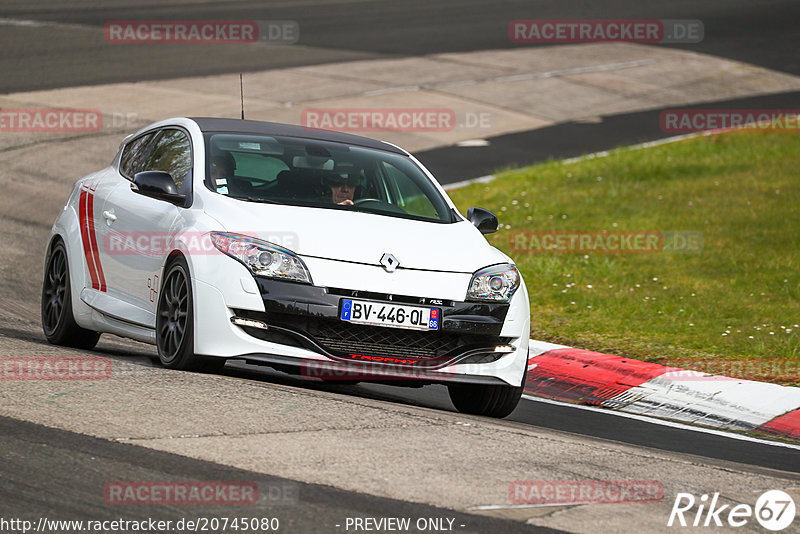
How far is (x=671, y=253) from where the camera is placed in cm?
1398

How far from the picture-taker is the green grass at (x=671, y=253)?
11039mm

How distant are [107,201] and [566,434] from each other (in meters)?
3.52

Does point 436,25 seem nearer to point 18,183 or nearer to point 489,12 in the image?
point 489,12

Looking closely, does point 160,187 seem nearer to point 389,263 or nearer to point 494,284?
point 389,263

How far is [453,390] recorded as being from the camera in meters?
8.23

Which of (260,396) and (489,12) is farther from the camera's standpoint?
(489,12)

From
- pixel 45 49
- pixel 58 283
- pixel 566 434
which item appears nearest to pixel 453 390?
pixel 566 434

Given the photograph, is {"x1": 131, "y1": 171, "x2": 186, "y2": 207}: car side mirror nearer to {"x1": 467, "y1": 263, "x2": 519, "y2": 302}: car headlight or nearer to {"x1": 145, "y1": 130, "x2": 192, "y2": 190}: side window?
{"x1": 145, "y1": 130, "x2": 192, "y2": 190}: side window

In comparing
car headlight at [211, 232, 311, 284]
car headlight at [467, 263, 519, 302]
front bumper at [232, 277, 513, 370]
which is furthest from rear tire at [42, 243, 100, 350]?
car headlight at [467, 263, 519, 302]

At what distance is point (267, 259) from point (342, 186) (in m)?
1.21

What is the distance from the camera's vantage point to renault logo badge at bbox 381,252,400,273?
733 centimetres

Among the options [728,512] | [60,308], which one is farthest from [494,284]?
[60,308]

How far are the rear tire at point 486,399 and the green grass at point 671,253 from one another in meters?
2.56

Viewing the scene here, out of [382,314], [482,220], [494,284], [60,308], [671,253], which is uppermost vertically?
→ [482,220]
